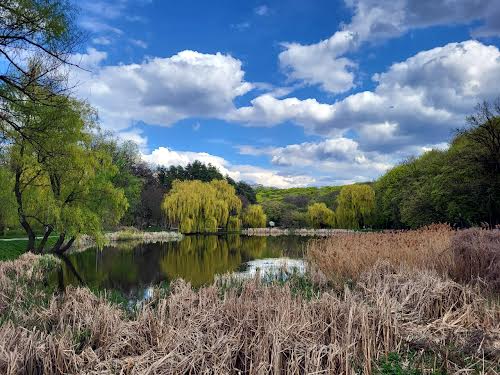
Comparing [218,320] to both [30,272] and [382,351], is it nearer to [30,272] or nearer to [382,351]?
[382,351]

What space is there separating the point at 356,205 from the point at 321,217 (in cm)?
801

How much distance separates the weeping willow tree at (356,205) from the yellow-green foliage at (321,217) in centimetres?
388

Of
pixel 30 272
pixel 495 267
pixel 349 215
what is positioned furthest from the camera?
pixel 349 215

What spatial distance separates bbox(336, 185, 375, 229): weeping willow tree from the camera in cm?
5778

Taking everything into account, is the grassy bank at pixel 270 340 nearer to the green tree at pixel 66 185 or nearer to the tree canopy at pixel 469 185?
the green tree at pixel 66 185

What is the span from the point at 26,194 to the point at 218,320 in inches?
742

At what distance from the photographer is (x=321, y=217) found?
64.9m

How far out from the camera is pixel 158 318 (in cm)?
548

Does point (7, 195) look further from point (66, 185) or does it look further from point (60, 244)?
point (60, 244)

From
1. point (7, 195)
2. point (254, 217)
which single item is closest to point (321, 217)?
point (254, 217)

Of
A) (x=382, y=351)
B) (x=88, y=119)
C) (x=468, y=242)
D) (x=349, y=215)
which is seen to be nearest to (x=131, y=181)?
(x=88, y=119)

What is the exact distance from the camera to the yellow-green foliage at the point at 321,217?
6366 centimetres

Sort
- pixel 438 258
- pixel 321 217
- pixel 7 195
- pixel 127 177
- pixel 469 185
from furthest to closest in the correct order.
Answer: pixel 321 217 < pixel 127 177 < pixel 469 185 < pixel 7 195 < pixel 438 258

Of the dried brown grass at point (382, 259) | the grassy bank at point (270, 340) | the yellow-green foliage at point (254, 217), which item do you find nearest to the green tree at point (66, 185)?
the dried brown grass at point (382, 259)
